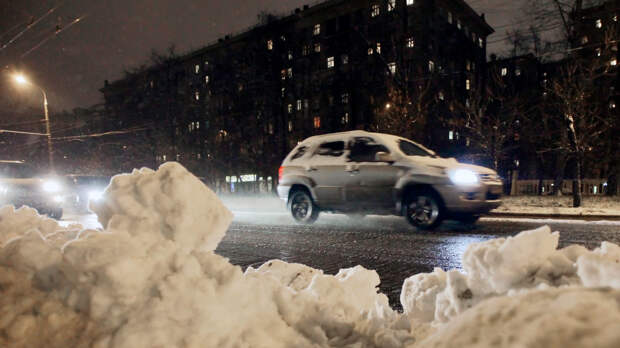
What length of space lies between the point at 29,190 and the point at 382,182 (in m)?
11.4

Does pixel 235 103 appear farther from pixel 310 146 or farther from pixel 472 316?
pixel 472 316

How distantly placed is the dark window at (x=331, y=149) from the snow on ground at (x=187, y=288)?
5949mm

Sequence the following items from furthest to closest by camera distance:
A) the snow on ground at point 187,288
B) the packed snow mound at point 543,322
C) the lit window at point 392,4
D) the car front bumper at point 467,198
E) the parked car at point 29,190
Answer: the lit window at point 392,4 → the parked car at point 29,190 → the car front bumper at point 467,198 → the snow on ground at point 187,288 → the packed snow mound at point 543,322

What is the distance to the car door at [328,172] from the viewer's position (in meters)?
8.00

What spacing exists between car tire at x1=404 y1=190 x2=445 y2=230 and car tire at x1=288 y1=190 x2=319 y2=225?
226 cm

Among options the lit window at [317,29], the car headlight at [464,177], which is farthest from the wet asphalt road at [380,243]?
the lit window at [317,29]

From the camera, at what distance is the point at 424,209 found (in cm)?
721

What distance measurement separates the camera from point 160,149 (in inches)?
1512

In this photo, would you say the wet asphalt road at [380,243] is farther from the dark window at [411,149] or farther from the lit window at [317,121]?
the lit window at [317,121]

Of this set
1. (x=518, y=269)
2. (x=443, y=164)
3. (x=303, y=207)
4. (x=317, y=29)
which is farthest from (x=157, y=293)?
(x=317, y=29)

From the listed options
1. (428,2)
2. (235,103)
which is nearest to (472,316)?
(235,103)

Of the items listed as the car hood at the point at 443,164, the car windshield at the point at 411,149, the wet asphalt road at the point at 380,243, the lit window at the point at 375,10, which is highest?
the lit window at the point at 375,10

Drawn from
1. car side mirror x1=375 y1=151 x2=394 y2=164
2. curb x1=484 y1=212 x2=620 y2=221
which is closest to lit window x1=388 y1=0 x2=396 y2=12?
curb x1=484 y1=212 x2=620 y2=221

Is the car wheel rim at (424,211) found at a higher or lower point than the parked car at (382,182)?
lower
